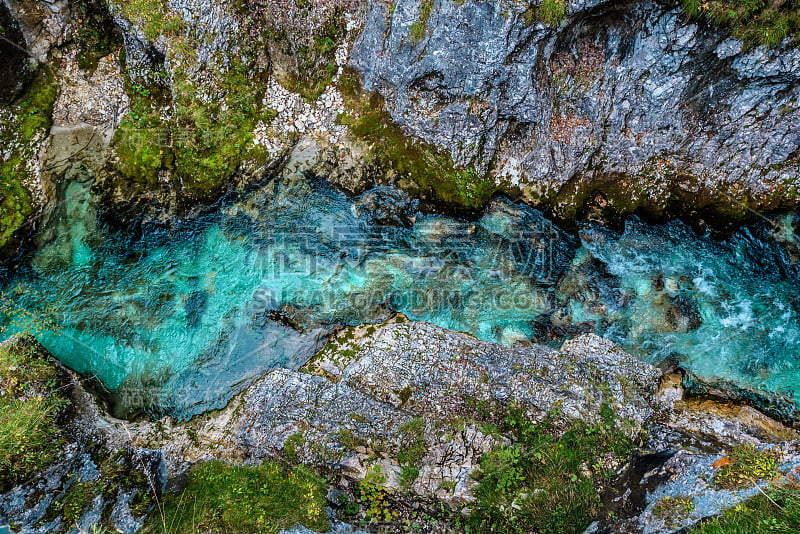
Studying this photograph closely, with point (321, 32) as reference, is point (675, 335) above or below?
below

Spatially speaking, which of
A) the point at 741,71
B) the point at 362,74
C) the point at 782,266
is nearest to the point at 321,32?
the point at 362,74

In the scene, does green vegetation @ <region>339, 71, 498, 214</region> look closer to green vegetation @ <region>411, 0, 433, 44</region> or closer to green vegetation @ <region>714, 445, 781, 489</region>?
green vegetation @ <region>411, 0, 433, 44</region>

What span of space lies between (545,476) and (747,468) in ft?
10.6

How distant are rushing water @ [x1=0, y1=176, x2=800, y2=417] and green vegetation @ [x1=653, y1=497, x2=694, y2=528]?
157 inches

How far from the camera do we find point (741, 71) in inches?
325

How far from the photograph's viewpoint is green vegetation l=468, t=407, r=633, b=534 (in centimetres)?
674

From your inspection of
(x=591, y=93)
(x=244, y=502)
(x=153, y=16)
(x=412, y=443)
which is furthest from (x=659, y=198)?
(x=153, y=16)

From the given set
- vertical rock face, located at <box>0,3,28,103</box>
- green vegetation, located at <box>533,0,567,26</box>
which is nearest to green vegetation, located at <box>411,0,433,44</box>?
green vegetation, located at <box>533,0,567,26</box>

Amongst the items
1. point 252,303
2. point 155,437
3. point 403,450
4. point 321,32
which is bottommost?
point 155,437

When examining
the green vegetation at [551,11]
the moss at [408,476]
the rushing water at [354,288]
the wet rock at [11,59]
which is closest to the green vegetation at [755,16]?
the green vegetation at [551,11]

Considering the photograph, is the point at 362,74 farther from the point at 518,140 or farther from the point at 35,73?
the point at 35,73

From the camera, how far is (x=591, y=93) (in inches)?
358

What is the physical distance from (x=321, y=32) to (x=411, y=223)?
17.9 feet

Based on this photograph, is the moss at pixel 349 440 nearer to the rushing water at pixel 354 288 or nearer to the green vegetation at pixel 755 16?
the rushing water at pixel 354 288
